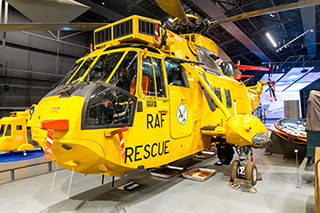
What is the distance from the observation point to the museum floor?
339cm

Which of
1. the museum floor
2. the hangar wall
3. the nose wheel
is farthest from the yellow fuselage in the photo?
the hangar wall

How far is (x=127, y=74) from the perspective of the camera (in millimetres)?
3346

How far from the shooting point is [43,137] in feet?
9.29

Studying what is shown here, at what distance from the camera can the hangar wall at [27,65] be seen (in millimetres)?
11473

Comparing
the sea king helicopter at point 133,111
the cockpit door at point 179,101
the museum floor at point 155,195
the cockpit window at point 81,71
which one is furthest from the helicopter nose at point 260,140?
the cockpit window at point 81,71

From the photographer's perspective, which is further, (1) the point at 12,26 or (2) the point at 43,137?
(1) the point at 12,26

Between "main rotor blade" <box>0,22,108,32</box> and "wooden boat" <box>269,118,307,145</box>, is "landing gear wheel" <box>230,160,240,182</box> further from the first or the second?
"main rotor blade" <box>0,22,108,32</box>

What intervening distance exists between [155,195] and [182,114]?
1.65 metres

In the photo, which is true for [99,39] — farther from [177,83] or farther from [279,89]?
[279,89]

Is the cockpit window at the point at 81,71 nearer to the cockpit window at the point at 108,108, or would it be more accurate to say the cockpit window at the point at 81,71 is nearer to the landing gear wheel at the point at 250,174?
the cockpit window at the point at 108,108

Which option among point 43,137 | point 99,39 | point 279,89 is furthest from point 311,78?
point 43,137

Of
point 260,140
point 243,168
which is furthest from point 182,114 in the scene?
point 243,168

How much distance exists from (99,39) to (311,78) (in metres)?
22.7

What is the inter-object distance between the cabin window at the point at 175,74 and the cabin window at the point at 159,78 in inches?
13.6
